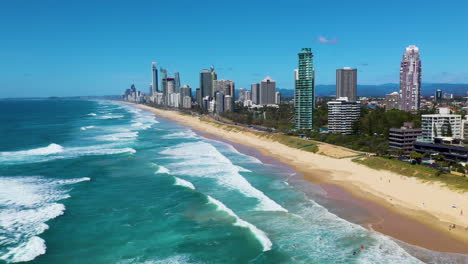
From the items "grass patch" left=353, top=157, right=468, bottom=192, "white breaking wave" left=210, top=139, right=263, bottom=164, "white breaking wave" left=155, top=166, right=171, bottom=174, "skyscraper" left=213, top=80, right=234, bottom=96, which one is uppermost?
"skyscraper" left=213, top=80, right=234, bottom=96

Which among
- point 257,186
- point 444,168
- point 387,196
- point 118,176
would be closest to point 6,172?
point 118,176

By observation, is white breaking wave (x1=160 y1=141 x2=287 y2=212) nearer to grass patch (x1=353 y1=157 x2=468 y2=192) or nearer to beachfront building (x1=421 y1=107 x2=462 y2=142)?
grass patch (x1=353 y1=157 x2=468 y2=192)

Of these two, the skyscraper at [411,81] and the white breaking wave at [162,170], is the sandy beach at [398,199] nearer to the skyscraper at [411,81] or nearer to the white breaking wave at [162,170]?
the white breaking wave at [162,170]

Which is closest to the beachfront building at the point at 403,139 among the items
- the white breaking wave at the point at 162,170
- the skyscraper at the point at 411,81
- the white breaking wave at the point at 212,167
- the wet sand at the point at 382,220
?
the wet sand at the point at 382,220

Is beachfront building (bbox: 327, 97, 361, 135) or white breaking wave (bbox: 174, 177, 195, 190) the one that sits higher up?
beachfront building (bbox: 327, 97, 361, 135)

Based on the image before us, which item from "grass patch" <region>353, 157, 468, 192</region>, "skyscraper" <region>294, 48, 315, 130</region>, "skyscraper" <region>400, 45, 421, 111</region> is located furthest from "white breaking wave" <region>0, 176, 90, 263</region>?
"skyscraper" <region>400, 45, 421, 111</region>

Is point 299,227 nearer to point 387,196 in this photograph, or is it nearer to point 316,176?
Result: point 387,196
